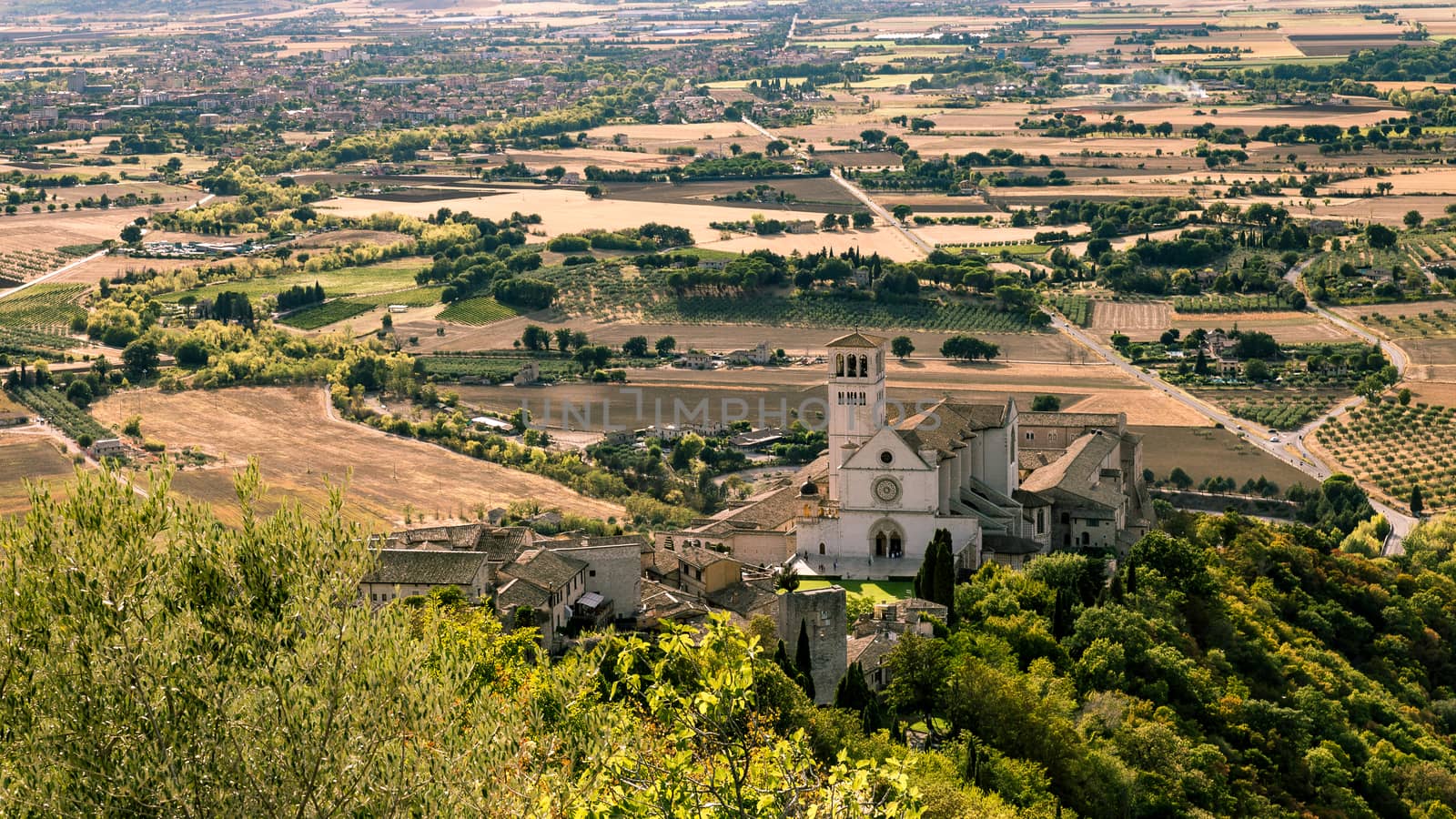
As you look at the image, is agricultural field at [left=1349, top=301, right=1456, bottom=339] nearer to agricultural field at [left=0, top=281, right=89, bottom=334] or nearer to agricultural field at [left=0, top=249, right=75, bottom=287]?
agricultural field at [left=0, top=281, right=89, bottom=334]

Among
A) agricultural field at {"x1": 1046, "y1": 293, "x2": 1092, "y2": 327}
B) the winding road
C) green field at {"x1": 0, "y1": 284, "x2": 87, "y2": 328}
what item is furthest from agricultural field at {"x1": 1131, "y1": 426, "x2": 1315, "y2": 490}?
green field at {"x1": 0, "y1": 284, "x2": 87, "y2": 328}

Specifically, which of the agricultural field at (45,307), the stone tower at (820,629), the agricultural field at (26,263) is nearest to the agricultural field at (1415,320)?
the agricultural field at (45,307)

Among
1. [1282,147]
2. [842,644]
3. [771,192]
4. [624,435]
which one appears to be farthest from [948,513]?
[1282,147]

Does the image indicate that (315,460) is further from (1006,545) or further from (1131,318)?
(1131,318)

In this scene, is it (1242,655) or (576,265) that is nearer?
(1242,655)

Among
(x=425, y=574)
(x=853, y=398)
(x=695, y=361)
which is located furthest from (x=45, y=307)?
(x=425, y=574)

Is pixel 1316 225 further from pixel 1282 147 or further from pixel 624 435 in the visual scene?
pixel 624 435
